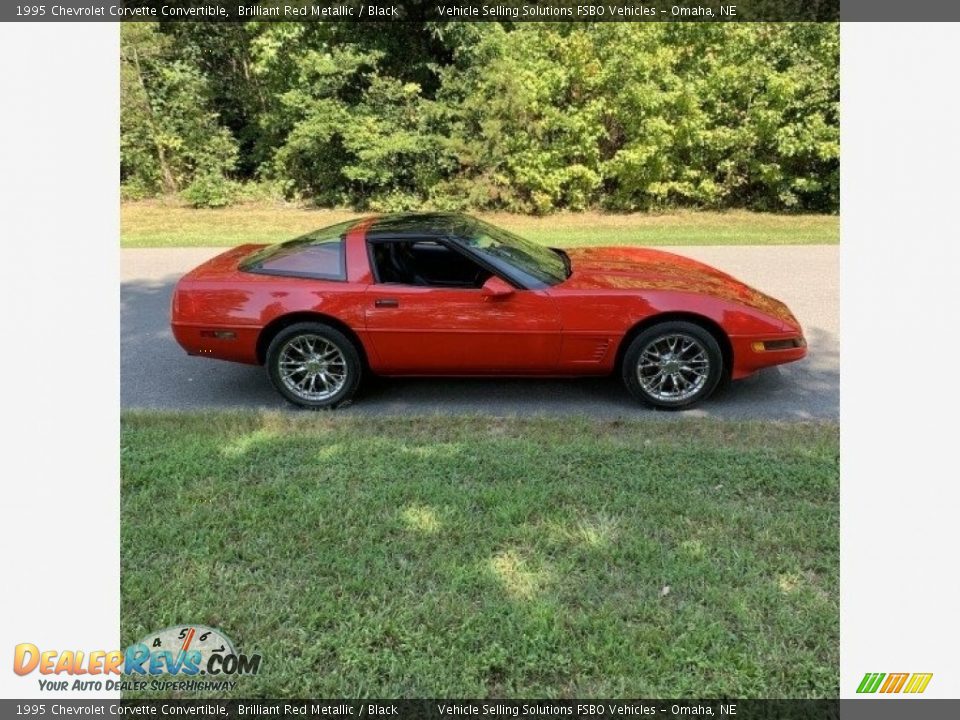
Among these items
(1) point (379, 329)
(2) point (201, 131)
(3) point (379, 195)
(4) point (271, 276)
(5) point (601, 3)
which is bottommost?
(1) point (379, 329)

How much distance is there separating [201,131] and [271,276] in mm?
16001

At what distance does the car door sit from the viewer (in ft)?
16.2

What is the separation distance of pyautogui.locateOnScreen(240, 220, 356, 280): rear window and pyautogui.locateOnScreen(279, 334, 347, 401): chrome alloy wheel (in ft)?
1.49

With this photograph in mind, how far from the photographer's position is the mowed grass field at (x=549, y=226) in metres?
12.9

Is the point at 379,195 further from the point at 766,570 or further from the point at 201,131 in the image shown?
the point at 766,570

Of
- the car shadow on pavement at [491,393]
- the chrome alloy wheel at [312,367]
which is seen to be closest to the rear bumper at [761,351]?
the car shadow on pavement at [491,393]

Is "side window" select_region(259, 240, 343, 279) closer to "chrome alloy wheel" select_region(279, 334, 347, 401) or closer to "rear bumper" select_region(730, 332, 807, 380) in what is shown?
"chrome alloy wheel" select_region(279, 334, 347, 401)

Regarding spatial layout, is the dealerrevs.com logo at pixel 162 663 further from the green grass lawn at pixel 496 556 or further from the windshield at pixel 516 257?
the windshield at pixel 516 257

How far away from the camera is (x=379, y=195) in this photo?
57.3ft

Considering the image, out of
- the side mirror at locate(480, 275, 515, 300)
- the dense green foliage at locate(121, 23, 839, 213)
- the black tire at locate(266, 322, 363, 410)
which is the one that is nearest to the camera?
the side mirror at locate(480, 275, 515, 300)

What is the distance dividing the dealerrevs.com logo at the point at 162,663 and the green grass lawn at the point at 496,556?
2.5 inches

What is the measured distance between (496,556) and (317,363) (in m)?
2.41

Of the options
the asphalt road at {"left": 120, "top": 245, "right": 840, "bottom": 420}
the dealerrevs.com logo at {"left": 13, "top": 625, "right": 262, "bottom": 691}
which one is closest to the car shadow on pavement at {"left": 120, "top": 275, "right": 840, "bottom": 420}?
the asphalt road at {"left": 120, "top": 245, "right": 840, "bottom": 420}

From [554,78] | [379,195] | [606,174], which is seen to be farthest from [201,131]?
[606,174]
